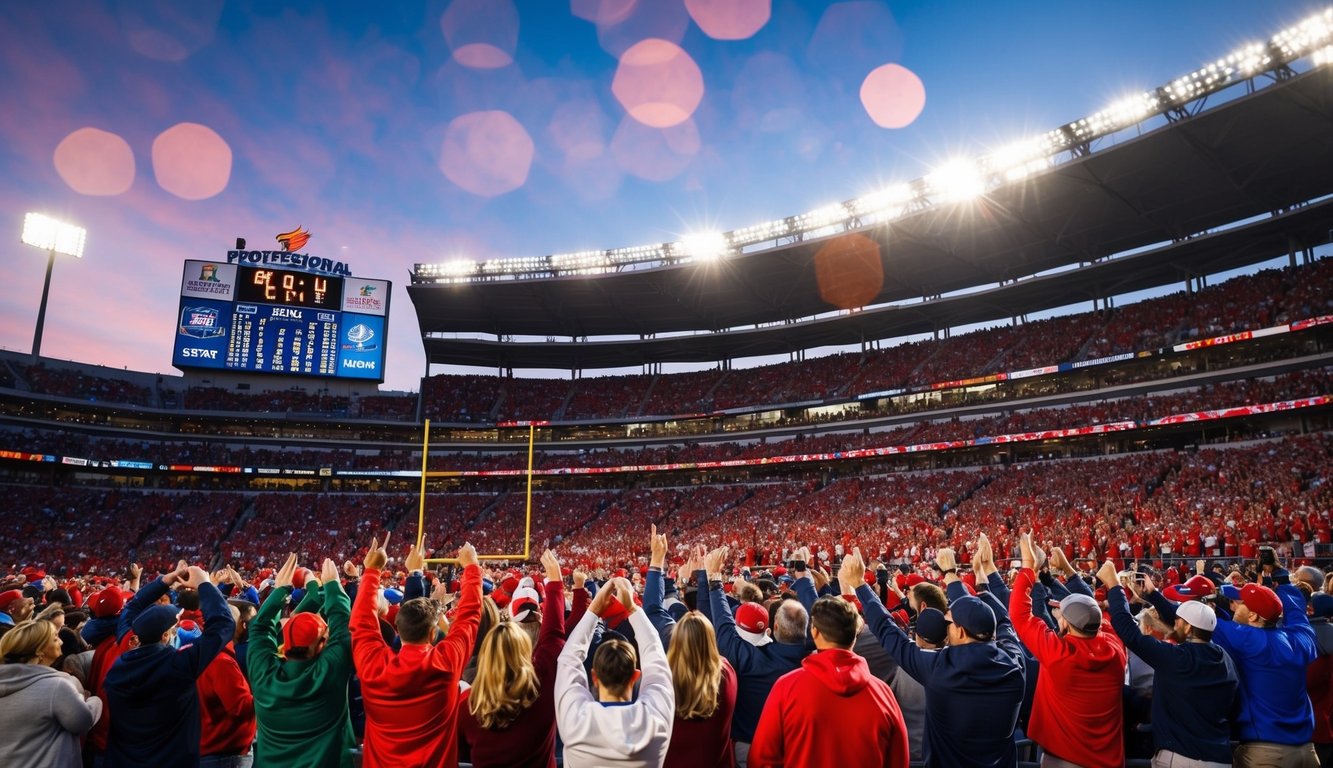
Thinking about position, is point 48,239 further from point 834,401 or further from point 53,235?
point 834,401

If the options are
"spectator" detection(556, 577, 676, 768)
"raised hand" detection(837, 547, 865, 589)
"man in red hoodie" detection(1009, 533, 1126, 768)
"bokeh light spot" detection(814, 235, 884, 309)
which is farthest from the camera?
"bokeh light spot" detection(814, 235, 884, 309)

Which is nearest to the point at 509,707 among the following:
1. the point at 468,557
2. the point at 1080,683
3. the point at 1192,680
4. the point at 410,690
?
the point at 410,690

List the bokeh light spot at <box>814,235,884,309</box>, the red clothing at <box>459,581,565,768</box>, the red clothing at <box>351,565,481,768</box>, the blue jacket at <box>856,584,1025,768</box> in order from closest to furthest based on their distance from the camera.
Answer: the red clothing at <box>459,581,565,768</box> → the red clothing at <box>351,565,481,768</box> → the blue jacket at <box>856,584,1025,768</box> → the bokeh light spot at <box>814,235,884,309</box>

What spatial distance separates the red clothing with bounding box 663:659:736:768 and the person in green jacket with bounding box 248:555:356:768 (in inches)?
74.4

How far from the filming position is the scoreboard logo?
42625 mm

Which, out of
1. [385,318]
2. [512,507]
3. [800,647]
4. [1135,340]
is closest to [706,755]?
[800,647]

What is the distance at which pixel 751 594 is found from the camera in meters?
5.96

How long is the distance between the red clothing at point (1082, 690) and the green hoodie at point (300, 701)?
13.1 feet

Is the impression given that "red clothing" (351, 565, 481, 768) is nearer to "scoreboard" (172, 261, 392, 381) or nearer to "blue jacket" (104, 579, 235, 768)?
"blue jacket" (104, 579, 235, 768)

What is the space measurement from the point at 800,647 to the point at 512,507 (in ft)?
140

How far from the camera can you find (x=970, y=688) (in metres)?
3.89

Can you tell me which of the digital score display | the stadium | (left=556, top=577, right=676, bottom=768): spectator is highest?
the digital score display

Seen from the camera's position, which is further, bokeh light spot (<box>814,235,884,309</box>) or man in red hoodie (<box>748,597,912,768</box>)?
bokeh light spot (<box>814,235,884,309</box>)

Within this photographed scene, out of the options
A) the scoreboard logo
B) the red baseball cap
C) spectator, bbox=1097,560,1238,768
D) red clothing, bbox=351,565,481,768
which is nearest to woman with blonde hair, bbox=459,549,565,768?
red clothing, bbox=351,565,481,768
